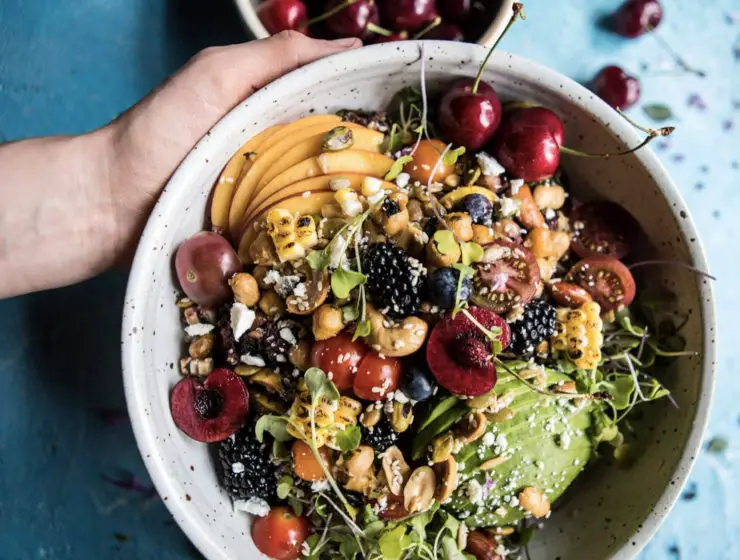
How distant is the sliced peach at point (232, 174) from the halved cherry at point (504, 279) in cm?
39

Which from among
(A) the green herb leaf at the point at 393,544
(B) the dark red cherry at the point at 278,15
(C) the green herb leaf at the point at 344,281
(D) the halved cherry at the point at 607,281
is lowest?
(A) the green herb leaf at the point at 393,544

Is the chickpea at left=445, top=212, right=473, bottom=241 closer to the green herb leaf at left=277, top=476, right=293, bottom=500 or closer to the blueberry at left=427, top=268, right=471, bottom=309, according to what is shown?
the blueberry at left=427, top=268, right=471, bottom=309

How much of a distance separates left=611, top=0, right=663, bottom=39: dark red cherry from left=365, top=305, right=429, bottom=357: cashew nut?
89 centimetres

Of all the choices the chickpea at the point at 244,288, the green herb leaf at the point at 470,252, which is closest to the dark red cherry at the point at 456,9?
the green herb leaf at the point at 470,252

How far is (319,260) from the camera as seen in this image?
1.00 meters

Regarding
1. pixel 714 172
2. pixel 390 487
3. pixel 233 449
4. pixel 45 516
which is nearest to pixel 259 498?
pixel 233 449

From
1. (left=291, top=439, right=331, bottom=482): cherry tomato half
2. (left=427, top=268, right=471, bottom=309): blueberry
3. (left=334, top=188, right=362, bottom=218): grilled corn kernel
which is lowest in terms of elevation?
(left=291, top=439, right=331, bottom=482): cherry tomato half

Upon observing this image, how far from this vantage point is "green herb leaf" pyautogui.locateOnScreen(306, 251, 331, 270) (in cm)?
100

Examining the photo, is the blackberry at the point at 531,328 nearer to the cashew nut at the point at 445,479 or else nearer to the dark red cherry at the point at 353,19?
the cashew nut at the point at 445,479

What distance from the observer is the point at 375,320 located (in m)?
1.00

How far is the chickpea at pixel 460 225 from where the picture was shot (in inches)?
40.2

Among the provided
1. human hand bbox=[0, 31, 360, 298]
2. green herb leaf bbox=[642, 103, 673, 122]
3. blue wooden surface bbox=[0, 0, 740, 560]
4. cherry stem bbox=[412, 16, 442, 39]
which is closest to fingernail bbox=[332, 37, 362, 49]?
human hand bbox=[0, 31, 360, 298]

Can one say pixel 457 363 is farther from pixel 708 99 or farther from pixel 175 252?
pixel 708 99

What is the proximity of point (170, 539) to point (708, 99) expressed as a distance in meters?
1.43
